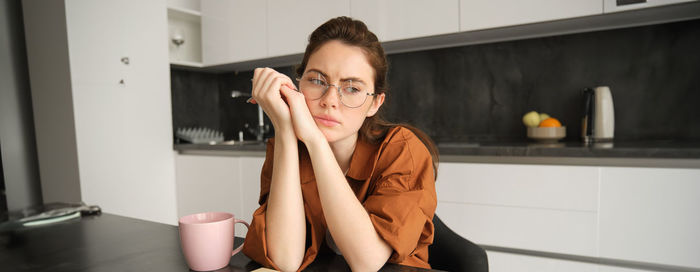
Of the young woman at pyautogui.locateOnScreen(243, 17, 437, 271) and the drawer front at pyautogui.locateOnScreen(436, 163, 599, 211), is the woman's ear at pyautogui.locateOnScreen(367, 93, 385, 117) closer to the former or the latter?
the young woman at pyautogui.locateOnScreen(243, 17, 437, 271)

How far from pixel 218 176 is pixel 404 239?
1.97 meters

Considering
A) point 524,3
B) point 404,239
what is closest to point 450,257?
point 404,239

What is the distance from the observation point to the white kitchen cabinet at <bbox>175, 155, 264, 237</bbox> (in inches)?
90.7

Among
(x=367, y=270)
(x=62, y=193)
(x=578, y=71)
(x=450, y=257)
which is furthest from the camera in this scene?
(x=62, y=193)

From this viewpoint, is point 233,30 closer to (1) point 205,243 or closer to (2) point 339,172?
(2) point 339,172

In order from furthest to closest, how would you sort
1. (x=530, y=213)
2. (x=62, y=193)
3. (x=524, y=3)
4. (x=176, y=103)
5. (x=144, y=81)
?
(x=176, y=103)
(x=144, y=81)
(x=62, y=193)
(x=524, y=3)
(x=530, y=213)

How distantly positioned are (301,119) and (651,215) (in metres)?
1.38

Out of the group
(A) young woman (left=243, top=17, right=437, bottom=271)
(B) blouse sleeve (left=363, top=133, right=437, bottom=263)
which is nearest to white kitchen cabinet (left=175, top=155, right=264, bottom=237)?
(A) young woman (left=243, top=17, right=437, bottom=271)

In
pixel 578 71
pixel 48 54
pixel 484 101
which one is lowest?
pixel 484 101

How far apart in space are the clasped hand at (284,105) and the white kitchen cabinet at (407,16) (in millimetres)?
1403

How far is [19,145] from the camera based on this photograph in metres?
2.12

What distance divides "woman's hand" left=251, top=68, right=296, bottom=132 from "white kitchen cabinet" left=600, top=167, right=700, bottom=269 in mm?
1298

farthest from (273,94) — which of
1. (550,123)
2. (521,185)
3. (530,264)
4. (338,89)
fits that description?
(550,123)

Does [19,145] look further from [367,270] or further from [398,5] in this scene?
[367,270]
